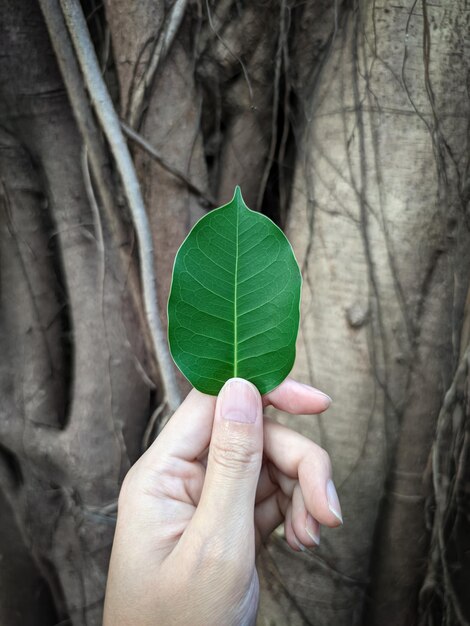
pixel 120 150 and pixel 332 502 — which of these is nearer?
pixel 332 502

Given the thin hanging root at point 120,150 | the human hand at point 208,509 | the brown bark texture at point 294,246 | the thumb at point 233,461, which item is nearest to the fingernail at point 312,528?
the human hand at point 208,509

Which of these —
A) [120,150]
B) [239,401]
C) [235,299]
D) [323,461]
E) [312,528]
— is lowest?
[312,528]

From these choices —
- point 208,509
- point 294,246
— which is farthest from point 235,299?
point 294,246

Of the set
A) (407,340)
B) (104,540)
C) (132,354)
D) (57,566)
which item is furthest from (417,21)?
(57,566)

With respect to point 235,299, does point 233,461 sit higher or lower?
lower

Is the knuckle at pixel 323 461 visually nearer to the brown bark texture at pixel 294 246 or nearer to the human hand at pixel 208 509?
the human hand at pixel 208 509

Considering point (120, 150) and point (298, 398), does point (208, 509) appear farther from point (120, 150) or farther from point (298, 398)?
point (120, 150)
